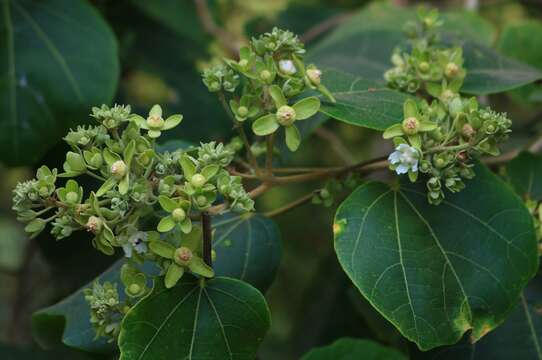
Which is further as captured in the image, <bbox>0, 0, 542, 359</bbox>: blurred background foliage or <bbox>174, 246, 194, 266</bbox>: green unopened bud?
<bbox>0, 0, 542, 359</bbox>: blurred background foliage

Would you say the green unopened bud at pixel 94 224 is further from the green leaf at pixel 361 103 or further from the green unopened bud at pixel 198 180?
the green leaf at pixel 361 103

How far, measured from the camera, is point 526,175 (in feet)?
6.28

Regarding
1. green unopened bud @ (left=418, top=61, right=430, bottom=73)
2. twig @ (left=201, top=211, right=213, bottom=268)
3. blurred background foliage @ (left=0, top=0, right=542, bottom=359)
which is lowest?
blurred background foliage @ (left=0, top=0, right=542, bottom=359)

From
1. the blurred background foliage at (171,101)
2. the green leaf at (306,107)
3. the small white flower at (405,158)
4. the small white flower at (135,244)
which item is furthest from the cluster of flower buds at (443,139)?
the blurred background foliage at (171,101)

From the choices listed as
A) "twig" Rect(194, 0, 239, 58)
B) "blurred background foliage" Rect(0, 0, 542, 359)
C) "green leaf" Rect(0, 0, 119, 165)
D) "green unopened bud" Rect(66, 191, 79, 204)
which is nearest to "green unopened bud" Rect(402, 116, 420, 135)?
"green unopened bud" Rect(66, 191, 79, 204)

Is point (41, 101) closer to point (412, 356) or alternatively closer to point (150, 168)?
point (150, 168)

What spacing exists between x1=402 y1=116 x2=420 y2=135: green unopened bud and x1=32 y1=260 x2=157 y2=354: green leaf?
2.31 feet

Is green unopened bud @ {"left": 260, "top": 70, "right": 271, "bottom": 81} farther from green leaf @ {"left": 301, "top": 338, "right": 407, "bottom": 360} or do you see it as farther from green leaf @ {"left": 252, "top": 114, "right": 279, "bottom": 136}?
green leaf @ {"left": 301, "top": 338, "right": 407, "bottom": 360}

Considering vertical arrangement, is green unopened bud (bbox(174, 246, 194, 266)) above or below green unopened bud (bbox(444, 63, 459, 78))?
below

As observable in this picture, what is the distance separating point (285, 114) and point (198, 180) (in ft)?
0.84

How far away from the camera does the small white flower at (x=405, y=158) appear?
4.66 ft

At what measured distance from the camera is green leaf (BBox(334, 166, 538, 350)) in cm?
145

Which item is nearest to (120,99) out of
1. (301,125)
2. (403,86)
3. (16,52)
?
(16,52)

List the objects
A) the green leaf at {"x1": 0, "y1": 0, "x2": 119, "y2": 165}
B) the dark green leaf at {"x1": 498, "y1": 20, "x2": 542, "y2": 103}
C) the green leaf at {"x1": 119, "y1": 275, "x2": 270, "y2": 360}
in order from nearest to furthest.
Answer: the green leaf at {"x1": 119, "y1": 275, "x2": 270, "y2": 360} < the green leaf at {"x1": 0, "y1": 0, "x2": 119, "y2": 165} < the dark green leaf at {"x1": 498, "y1": 20, "x2": 542, "y2": 103}
